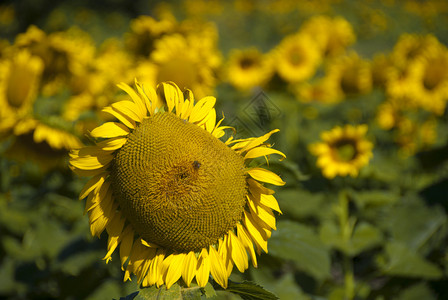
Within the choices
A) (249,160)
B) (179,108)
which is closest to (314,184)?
(249,160)

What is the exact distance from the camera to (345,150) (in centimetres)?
294

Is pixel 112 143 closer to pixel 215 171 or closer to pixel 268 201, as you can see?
pixel 215 171

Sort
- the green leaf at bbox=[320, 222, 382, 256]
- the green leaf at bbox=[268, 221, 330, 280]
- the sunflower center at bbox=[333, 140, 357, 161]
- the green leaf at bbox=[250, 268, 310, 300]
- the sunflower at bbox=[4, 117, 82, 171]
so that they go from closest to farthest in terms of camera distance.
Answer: the green leaf at bbox=[268, 221, 330, 280]
the green leaf at bbox=[250, 268, 310, 300]
the sunflower at bbox=[4, 117, 82, 171]
the green leaf at bbox=[320, 222, 382, 256]
the sunflower center at bbox=[333, 140, 357, 161]

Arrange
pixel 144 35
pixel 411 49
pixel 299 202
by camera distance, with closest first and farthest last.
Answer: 1. pixel 299 202
2. pixel 144 35
3. pixel 411 49

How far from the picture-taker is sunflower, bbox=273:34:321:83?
472 cm

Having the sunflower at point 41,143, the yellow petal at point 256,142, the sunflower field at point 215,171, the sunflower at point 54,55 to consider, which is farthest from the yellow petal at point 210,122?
the sunflower at point 54,55

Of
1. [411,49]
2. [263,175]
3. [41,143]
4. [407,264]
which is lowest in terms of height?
[41,143]

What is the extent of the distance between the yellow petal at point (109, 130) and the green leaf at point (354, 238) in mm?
1699

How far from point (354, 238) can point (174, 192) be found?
172 cm

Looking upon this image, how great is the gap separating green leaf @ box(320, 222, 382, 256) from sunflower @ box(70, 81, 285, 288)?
4.49 feet

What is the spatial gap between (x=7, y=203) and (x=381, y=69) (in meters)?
3.78

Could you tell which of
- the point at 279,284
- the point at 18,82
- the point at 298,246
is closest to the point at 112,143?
the point at 298,246

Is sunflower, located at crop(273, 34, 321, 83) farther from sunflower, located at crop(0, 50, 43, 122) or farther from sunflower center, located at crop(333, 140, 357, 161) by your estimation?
sunflower, located at crop(0, 50, 43, 122)

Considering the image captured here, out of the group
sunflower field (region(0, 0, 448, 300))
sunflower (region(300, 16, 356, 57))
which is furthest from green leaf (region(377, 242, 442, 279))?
sunflower (region(300, 16, 356, 57))
